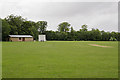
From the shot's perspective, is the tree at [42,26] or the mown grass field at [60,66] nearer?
the mown grass field at [60,66]

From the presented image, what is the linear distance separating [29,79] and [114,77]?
99.2 inches

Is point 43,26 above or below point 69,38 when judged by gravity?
above

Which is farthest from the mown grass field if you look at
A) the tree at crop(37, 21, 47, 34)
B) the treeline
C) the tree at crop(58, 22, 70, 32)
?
the tree at crop(58, 22, 70, 32)

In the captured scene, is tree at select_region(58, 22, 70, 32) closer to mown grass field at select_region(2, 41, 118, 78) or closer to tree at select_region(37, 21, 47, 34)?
tree at select_region(37, 21, 47, 34)

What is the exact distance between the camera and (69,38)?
184ft

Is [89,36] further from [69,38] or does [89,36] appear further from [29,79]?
[29,79]

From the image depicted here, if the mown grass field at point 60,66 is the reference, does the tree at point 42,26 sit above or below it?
above

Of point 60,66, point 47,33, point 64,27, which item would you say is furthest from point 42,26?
point 60,66

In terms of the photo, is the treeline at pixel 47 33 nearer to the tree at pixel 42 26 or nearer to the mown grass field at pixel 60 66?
the tree at pixel 42 26

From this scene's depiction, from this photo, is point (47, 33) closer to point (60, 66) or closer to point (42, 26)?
point (42, 26)

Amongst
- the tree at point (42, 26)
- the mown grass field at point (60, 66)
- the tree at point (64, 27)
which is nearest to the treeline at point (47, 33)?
the tree at point (42, 26)

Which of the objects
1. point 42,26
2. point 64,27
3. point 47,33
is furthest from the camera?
point 64,27

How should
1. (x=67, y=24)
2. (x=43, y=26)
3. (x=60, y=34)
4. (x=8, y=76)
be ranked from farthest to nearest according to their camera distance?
1. (x=67, y=24)
2. (x=43, y=26)
3. (x=60, y=34)
4. (x=8, y=76)

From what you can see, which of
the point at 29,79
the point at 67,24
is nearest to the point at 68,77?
the point at 29,79
